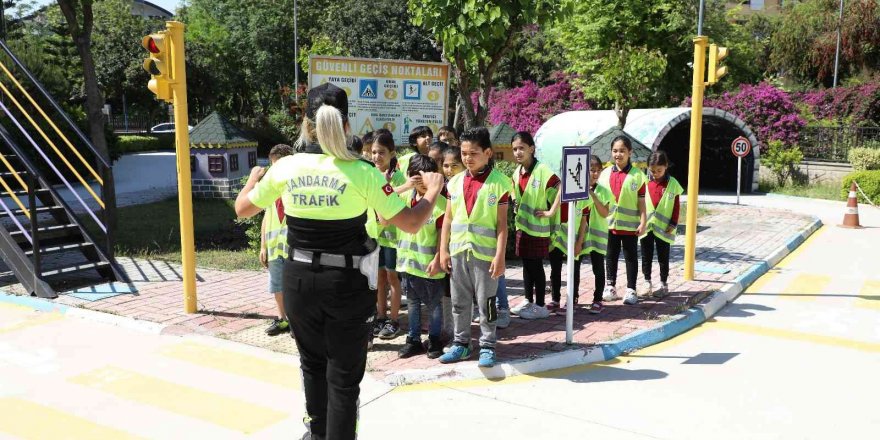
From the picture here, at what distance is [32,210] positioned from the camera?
7.46 metres

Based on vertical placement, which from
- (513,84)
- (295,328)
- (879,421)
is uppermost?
(513,84)

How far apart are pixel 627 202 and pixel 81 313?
560 centimetres

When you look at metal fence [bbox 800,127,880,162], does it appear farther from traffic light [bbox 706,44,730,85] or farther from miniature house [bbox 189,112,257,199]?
miniature house [bbox 189,112,257,199]

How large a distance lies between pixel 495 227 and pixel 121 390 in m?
2.99

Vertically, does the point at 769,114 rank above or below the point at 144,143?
above

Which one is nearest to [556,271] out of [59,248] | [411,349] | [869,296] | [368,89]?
[411,349]

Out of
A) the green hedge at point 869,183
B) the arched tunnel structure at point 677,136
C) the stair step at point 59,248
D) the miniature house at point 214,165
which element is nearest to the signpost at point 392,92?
the stair step at point 59,248

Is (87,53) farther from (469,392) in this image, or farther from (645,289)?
(469,392)

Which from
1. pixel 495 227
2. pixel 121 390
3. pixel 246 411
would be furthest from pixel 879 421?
pixel 121 390

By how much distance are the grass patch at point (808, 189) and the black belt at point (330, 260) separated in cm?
2052

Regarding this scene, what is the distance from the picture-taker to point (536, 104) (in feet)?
103

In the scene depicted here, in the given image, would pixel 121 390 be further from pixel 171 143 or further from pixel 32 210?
pixel 171 143

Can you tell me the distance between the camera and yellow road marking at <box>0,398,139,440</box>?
14.5 feet

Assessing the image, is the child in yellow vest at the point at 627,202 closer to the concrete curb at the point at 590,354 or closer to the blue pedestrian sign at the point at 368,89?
the concrete curb at the point at 590,354
